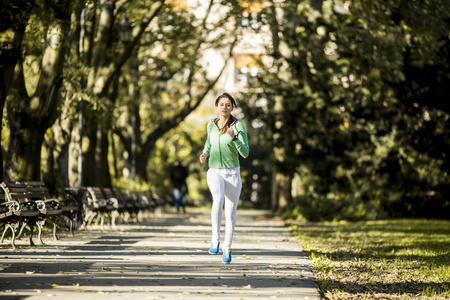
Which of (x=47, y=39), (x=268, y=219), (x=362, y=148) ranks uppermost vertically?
(x=47, y=39)

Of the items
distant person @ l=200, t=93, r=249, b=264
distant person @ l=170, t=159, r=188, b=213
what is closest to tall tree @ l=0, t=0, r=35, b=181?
distant person @ l=200, t=93, r=249, b=264

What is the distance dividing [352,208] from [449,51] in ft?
30.3

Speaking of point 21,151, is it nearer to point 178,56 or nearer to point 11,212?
point 11,212

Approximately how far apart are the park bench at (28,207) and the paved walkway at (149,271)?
372 mm

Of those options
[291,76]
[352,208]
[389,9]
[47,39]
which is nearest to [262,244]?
[389,9]

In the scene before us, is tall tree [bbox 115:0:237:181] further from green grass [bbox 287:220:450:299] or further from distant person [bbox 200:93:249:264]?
distant person [bbox 200:93:249:264]

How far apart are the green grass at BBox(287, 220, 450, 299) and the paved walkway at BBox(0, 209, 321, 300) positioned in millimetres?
347

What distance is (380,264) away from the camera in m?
11.6

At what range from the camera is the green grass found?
28.7 ft

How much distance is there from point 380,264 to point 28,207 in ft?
19.2

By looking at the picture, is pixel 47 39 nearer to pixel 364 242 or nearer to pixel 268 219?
pixel 364 242

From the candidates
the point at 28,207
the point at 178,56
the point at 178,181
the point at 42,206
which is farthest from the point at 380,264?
the point at 178,56

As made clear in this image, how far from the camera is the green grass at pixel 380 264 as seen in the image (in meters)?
8.74

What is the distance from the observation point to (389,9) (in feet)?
56.7
